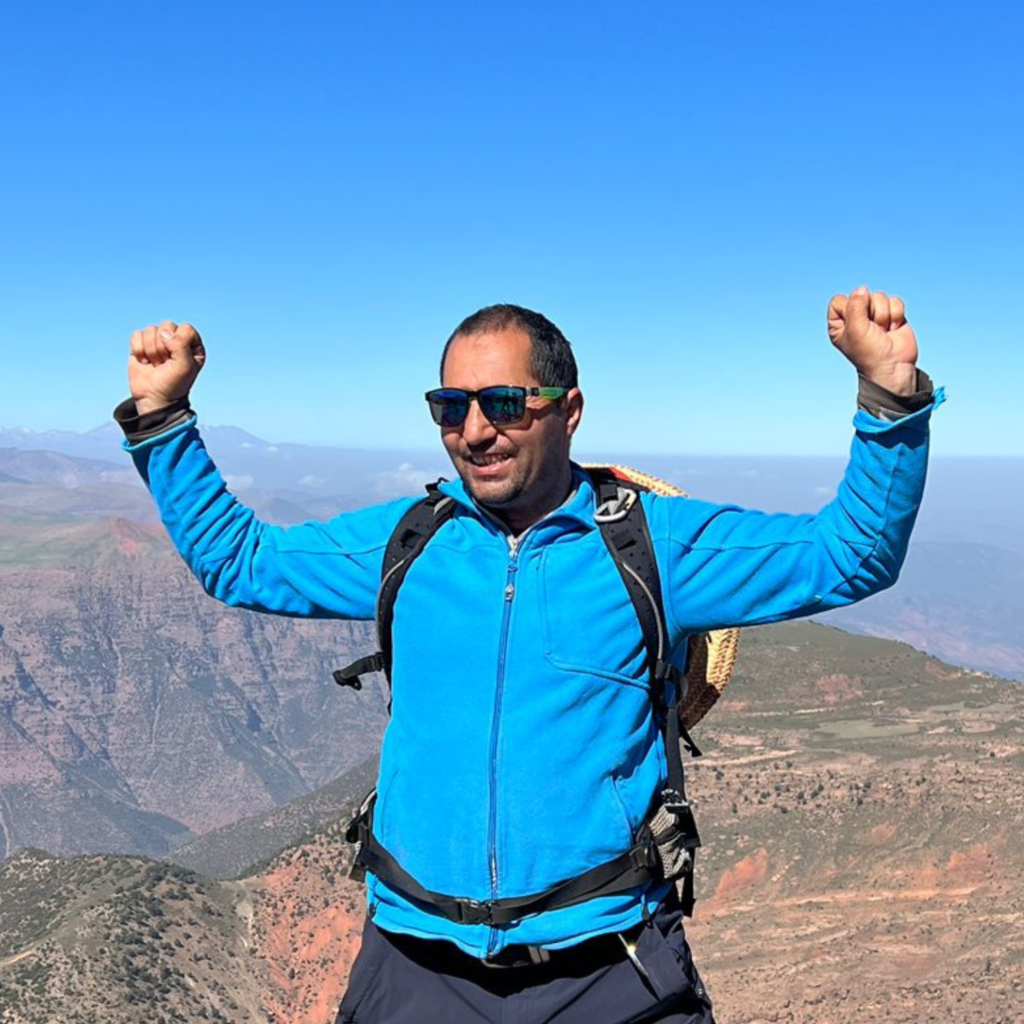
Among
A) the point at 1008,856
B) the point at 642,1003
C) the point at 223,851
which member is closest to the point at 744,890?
the point at 1008,856

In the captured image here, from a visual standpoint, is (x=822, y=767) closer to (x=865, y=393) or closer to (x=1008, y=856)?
(x=1008, y=856)

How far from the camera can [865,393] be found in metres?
3.83

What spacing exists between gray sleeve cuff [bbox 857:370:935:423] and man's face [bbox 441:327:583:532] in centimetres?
116

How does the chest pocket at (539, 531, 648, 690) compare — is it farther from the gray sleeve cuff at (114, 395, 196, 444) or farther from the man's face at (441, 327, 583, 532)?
the gray sleeve cuff at (114, 395, 196, 444)

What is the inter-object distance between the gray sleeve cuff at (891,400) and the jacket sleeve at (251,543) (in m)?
1.94

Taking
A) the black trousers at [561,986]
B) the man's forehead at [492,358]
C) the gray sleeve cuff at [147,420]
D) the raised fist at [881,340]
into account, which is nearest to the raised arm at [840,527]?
the raised fist at [881,340]

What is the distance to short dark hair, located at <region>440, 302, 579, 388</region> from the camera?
4.24 meters

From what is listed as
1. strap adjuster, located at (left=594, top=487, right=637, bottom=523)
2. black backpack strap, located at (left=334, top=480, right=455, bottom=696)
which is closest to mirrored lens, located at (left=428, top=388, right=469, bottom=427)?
black backpack strap, located at (left=334, top=480, right=455, bottom=696)

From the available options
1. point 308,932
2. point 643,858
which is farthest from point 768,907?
point 643,858

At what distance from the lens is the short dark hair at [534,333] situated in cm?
424

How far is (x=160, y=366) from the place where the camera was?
4.56 m

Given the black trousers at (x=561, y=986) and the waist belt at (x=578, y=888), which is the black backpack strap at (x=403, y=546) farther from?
the black trousers at (x=561, y=986)

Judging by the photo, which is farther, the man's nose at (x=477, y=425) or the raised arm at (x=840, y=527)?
the man's nose at (x=477, y=425)

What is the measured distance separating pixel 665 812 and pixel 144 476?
8.68ft
